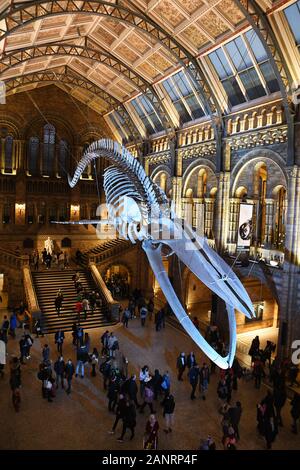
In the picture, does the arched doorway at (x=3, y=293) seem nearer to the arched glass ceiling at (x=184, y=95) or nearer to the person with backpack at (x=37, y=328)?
the person with backpack at (x=37, y=328)

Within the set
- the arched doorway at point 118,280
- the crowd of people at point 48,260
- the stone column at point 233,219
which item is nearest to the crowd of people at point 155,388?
the stone column at point 233,219

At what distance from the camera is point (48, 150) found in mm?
26781

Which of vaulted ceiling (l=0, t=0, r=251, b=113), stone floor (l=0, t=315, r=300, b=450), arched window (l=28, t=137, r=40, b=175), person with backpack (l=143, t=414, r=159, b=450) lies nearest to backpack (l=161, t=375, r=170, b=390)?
stone floor (l=0, t=315, r=300, b=450)

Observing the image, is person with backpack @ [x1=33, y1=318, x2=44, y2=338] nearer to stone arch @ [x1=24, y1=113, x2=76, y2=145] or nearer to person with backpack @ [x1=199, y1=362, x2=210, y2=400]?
person with backpack @ [x1=199, y1=362, x2=210, y2=400]

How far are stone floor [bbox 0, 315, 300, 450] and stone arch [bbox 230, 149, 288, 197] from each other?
813 cm

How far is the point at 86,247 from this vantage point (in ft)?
90.3

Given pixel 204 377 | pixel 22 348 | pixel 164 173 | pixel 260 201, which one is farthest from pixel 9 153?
pixel 204 377

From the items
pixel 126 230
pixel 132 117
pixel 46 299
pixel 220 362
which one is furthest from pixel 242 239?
pixel 132 117

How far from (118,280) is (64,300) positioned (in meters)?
5.88

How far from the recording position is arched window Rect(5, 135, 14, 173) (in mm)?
25375

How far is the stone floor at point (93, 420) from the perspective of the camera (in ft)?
29.1

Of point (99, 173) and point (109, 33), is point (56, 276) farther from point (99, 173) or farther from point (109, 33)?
point (109, 33)

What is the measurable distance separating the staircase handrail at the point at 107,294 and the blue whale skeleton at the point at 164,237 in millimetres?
8353

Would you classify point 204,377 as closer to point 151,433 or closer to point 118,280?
point 151,433
